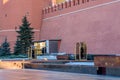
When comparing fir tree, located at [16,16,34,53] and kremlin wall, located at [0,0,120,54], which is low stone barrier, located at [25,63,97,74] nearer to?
kremlin wall, located at [0,0,120,54]

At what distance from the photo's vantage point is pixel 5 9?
36.8m

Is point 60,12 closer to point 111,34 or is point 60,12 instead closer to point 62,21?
point 62,21

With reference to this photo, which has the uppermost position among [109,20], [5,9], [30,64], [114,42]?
[5,9]

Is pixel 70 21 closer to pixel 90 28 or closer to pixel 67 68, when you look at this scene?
→ pixel 90 28

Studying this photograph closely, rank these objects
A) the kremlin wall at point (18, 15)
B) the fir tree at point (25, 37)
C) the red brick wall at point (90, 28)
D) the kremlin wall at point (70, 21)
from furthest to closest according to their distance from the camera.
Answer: the kremlin wall at point (18, 15) → the fir tree at point (25, 37) → the kremlin wall at point (70, 21) → the red brick wall at point (90, 28)

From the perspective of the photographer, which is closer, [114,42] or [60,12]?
[114,42]

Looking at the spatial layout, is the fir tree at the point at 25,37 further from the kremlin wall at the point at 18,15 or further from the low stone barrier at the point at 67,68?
the low stone barrier at the point at 67,68

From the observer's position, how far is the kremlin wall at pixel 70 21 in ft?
81.0

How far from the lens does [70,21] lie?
101 feet

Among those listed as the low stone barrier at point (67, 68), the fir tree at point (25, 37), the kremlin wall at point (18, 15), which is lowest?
the low stone barrier at point (67, 68)

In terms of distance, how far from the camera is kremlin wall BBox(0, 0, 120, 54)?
2470 cm

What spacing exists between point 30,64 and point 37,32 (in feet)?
61.4

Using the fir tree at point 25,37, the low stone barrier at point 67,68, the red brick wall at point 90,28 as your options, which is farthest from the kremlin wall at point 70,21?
the low stone barrier at point 67,68

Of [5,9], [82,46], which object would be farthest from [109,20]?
[5,9]
